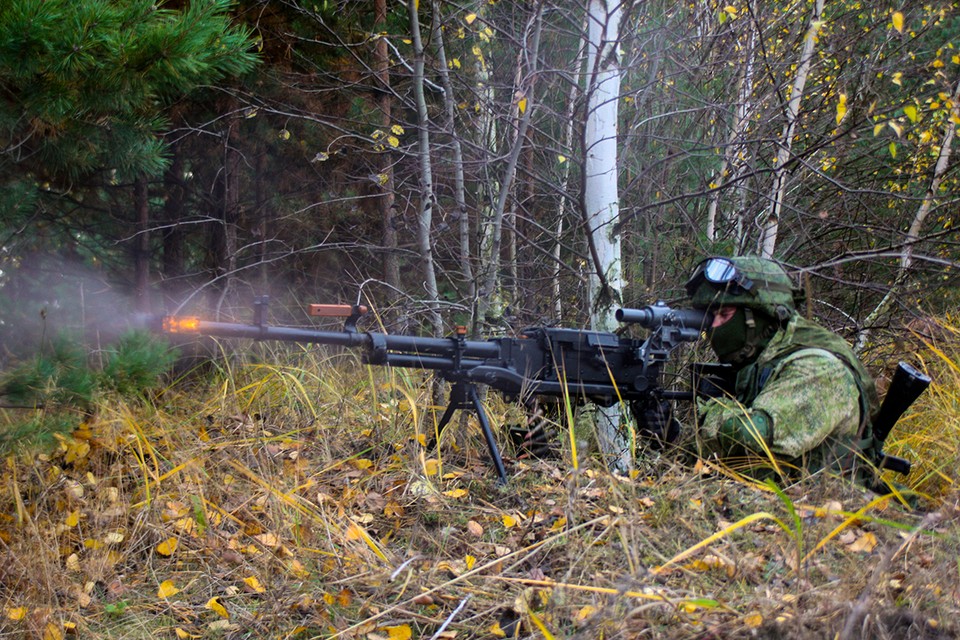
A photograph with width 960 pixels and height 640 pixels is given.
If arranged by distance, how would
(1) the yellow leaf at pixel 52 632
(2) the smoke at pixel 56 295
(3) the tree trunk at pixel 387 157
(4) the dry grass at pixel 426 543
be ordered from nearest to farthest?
(4) the dry grass at pixel 426 543, (1) the yellow leaf at pixel 52 632, (2) the smoke at pixel 56 295, (3) the tree trunk at pixel 387 157

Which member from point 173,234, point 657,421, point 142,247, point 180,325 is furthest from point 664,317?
point 173,234

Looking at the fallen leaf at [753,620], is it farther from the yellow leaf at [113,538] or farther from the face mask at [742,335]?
the yellow leaf at [113,538]

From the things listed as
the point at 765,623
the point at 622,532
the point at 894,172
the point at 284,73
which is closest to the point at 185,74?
the point at 622,532

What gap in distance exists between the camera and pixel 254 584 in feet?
10.6

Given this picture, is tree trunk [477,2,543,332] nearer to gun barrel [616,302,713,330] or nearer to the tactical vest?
gun barrel [616,302,713,330]

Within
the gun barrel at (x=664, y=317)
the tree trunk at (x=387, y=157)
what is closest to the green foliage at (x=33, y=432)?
the gun barrel at (x=664, y=317)

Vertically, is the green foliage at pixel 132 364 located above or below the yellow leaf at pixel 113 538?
above

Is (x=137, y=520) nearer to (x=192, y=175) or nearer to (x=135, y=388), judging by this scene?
(x=135, y=388)

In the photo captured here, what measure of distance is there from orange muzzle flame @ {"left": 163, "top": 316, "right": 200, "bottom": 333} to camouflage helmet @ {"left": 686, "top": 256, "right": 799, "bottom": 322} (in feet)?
8.01

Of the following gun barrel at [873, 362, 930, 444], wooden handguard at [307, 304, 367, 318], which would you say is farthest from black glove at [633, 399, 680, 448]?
wooden handguard at [307, 304, 367, 318]

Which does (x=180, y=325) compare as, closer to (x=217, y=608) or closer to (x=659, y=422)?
(x=217, y=608)

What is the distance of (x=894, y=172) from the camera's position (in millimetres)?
7664

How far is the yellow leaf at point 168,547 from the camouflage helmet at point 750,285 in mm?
2769

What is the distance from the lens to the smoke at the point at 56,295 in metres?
4.55
